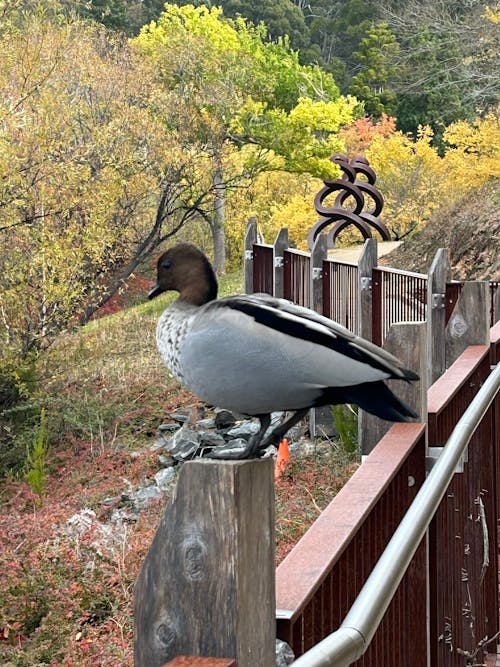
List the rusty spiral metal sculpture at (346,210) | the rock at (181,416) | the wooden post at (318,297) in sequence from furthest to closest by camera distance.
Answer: the rusty spiral metal sculpture at (346,210), the rock at (181,416), the wooden post at (318,297)

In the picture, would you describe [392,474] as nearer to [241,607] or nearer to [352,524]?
[352,524]


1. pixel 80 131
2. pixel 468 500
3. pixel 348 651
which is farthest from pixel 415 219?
pixel 348 651

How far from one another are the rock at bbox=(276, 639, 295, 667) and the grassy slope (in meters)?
4.76

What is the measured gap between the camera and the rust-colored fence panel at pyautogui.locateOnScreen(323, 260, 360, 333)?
10.9 meters

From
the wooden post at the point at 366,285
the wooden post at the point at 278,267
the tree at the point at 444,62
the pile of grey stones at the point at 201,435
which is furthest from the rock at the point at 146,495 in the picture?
the tree at the point at 444,62

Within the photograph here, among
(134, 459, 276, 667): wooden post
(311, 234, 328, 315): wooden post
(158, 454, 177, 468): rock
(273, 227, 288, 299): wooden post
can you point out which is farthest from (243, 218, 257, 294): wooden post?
(134, 459, 276, 667): wooden post

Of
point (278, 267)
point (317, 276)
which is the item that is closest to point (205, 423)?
point (278, 267)

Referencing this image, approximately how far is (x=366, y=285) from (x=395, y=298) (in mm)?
453

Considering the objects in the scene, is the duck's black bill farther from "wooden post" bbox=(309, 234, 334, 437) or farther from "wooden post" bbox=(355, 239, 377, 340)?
"wooden post" bbox=(309, 234, 334, 437)

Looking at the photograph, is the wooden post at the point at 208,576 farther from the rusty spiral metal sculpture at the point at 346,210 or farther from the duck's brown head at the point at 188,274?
the rusty spiral metal sculpture at the point at 346,210

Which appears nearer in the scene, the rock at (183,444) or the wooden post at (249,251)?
the rock at (183,444)

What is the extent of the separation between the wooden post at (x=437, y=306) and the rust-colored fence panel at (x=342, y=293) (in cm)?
169

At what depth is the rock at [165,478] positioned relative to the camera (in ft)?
38.9

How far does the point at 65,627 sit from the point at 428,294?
3.91m
